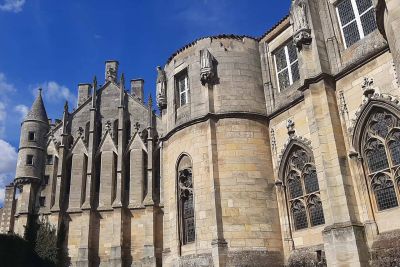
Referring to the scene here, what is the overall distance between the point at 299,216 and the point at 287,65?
5914 millimetres

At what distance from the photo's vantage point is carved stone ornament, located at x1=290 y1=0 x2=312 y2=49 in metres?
14.1

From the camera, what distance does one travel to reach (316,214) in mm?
13766

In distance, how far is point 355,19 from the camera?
13680 millimetres

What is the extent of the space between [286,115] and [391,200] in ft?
16.9

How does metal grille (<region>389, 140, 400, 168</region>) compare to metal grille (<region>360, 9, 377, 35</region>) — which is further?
metal grille (<region>360, 9, 377, 35</region>)

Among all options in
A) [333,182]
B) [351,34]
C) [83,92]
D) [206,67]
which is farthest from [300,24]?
[83,92]

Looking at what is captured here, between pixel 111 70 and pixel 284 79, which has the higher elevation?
pixel 111 70

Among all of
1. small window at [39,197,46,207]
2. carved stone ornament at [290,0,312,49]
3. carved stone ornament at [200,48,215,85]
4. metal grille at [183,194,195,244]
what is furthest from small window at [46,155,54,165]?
carved stone ornament at [290,0,312,49]

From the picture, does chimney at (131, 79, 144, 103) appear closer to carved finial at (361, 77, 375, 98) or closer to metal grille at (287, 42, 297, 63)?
metal grille at (287, 42, 297, 63)

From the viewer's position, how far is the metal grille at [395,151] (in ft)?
37.8

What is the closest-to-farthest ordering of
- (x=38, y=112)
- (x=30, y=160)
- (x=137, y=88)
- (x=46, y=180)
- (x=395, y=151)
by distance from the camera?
(x=395, y=151), (x=46, y=180), (x=30, y=160), (x=38, y=112), (x=137, y=88)

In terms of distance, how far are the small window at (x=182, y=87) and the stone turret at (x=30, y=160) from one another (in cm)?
1407

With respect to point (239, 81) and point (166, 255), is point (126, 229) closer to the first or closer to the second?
point (166, 255)

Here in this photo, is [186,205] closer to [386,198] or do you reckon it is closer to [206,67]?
[206,67]
